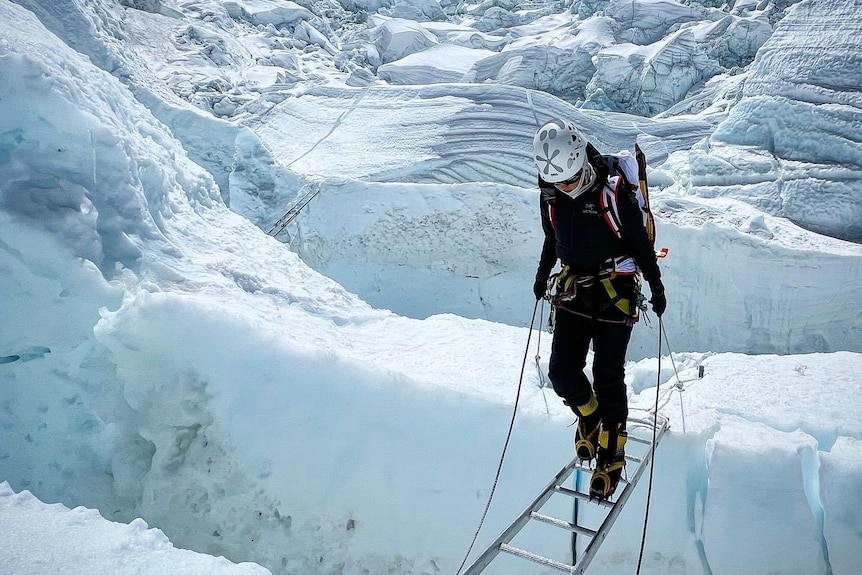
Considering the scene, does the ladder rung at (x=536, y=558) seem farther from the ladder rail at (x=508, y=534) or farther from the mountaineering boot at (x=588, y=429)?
the mountaineering boot at (x=588, y=429)

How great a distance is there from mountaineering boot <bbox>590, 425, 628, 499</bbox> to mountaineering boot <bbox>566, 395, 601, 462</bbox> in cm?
5

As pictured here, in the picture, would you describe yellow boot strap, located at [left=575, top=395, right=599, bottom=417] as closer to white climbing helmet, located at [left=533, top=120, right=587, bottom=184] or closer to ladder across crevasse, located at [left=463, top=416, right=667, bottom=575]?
ladder across crevasse, located at [left=463, top=416, right=667, bottom=575]

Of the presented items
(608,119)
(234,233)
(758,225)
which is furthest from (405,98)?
(234,233)

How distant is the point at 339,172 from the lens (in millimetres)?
9352

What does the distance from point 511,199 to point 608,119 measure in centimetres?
347

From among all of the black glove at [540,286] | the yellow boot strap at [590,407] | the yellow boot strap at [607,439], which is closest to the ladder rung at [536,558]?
the yellow boot strap at [607,439]

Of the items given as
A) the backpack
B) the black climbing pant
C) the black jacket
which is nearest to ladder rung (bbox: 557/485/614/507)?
the black climbing pant

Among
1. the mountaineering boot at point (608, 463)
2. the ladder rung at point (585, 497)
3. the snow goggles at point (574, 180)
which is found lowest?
the ladder rung at point (585, 497)

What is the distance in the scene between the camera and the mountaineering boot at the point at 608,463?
2725mm

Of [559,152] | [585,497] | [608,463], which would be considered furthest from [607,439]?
[559,152]

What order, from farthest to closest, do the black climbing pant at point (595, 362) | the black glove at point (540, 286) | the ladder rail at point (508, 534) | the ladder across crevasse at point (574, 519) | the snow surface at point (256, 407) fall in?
1. the snow surface at point (256, 407)
2. the black glove at point (540, 286)
3. the black climbing pant at point (595, 362)
4. the ladder across crevasse at point (574, 519)
5. the ladder rail at point (508, 534)

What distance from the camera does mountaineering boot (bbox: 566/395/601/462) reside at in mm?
2900

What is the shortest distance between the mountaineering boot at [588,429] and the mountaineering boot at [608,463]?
0.05 m

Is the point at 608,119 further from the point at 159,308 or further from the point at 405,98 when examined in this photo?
the point at 159,308
